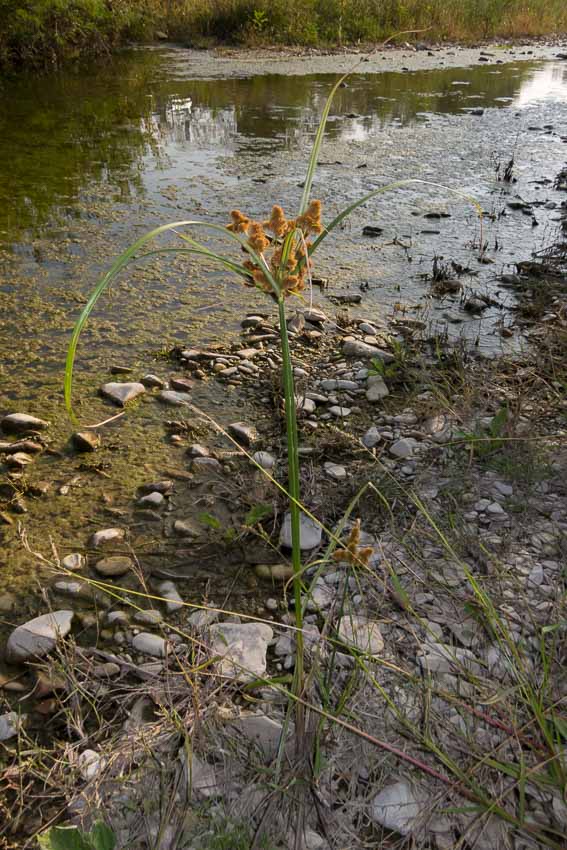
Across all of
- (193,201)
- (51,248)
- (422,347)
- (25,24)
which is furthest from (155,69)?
(422,347)

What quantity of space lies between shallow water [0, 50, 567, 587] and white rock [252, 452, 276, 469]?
0.30 m

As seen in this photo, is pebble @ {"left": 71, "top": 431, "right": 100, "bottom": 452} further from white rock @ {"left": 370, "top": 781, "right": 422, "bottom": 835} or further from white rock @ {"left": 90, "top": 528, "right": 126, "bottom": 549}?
white rock @ {"left": 370, "top": 781, "right": 422, "bottom": 835}

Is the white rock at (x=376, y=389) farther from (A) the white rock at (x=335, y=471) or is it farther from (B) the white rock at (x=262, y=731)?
(B) the white rock at (x=262, y=731)

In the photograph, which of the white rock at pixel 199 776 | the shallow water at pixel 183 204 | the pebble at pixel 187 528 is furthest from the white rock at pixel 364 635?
the shallow water at pixel 183 204

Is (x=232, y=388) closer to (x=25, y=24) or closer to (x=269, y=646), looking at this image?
(x=269, y=646)

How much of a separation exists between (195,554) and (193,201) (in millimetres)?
3625

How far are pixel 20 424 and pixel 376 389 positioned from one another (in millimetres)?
1395

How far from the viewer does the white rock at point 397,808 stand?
124 centimetres

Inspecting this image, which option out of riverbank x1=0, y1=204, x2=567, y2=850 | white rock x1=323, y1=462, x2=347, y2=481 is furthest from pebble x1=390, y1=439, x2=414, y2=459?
white rock x1=323, y1=462, x2=347, y2=481

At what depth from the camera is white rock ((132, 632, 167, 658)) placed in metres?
1.65

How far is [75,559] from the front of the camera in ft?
6.32

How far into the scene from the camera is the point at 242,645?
1.63 metres

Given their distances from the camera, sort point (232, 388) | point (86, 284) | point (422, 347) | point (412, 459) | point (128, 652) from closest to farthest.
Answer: point (128, 652), point (412, 459), point (232, 388), point (422, 347), point (86, 284)

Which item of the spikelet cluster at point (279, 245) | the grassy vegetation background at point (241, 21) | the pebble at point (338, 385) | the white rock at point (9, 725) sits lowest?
the white rock at point (9, 725)
